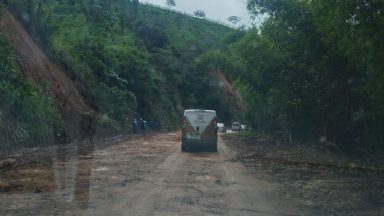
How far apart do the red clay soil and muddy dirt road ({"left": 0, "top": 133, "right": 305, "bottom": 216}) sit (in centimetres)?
1171

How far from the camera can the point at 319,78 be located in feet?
78.2

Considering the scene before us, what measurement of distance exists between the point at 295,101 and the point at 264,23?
5.43 metres

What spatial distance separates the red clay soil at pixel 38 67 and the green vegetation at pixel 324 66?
441 inches

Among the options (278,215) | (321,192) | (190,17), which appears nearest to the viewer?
(278,215)

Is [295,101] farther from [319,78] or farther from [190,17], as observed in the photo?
[190,17]

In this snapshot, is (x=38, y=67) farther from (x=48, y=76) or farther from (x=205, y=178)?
(x=205, y=178)

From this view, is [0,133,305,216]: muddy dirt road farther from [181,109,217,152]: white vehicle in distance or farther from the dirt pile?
the dirt pile

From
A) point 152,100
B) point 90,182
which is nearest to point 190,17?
point 152,100

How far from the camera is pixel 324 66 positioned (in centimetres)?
2173

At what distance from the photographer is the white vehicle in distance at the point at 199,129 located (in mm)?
26125

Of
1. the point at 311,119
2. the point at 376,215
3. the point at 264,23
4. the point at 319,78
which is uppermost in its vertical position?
the point at 264,23

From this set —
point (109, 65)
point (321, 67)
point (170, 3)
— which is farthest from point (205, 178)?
point (170, 3)

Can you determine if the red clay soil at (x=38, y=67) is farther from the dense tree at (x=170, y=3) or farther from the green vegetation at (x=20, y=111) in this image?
the dense tree at (x=170, y=3)

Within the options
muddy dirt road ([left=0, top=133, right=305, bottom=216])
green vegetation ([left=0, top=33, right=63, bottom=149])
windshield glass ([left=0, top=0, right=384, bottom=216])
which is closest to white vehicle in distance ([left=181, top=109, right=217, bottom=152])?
windshield glass ([left=0, top=0, right=384, bottom=216])
